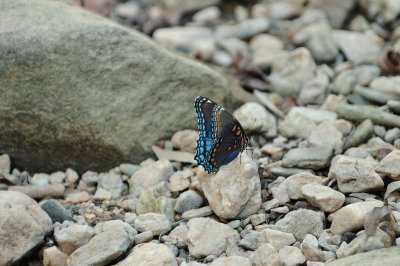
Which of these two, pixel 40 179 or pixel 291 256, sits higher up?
pixel 291 256

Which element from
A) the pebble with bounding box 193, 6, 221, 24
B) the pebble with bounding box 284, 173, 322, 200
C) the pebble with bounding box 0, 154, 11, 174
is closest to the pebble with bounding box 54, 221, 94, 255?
the pebble with bounding box 0, 154, 11, 174

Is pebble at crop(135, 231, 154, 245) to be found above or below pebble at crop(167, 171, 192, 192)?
above

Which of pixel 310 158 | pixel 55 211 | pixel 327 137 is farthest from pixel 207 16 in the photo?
pixel 55 211

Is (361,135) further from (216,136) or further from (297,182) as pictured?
(216,136)

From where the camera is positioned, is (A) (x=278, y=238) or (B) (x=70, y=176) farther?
(B) (x=70, y=176)

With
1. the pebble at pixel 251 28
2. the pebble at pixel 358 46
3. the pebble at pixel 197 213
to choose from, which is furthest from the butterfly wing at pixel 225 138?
the pebble at pixel 251 28

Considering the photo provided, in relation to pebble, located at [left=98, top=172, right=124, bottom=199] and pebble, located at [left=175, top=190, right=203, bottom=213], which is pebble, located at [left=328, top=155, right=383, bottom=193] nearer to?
pebble, located at [left=175, top=190, right=203, bottom=213]

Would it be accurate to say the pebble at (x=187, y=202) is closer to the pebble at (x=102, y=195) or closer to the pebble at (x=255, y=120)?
the pebble at (x=102, y=195)
